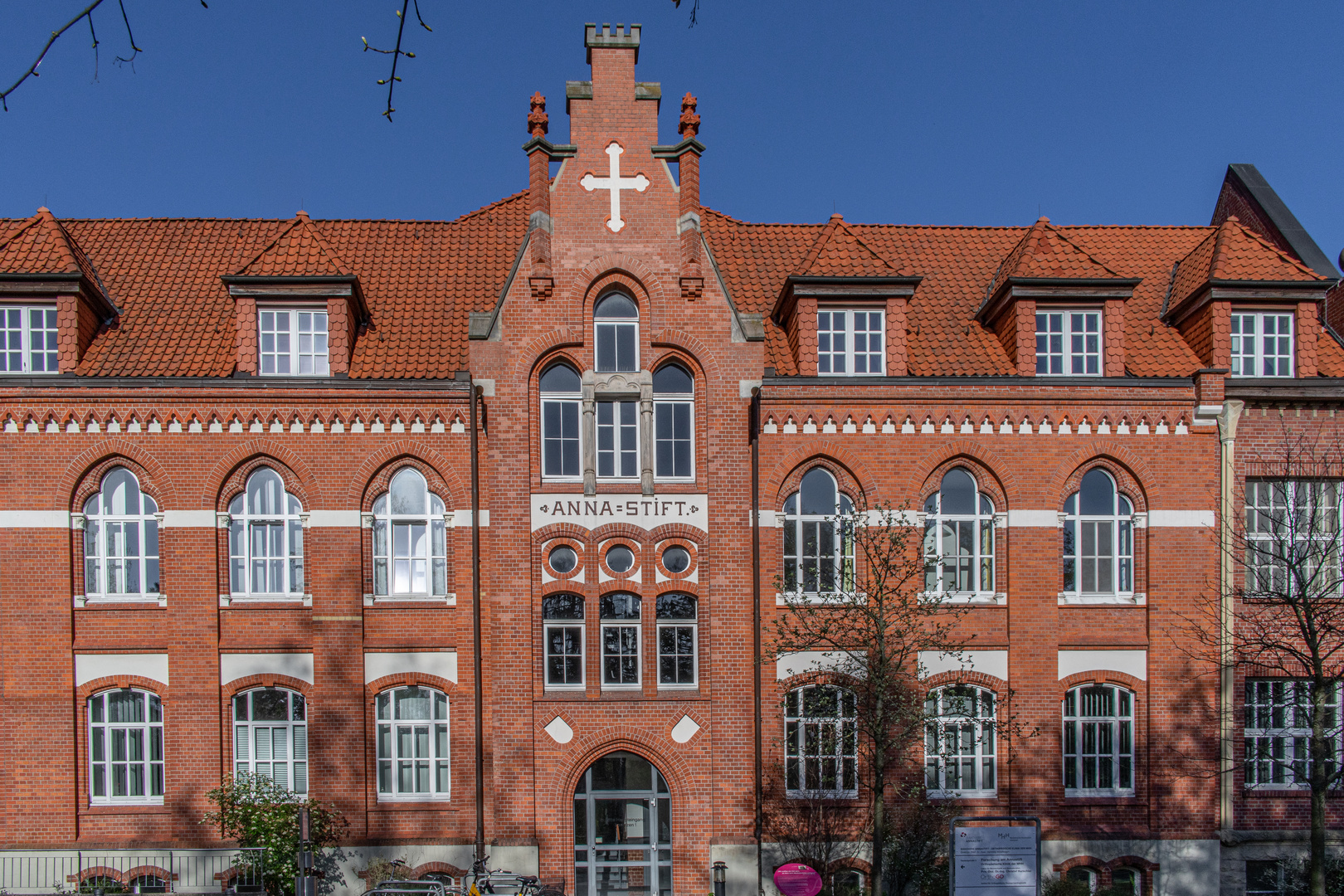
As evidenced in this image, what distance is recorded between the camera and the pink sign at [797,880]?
1597 centimetres

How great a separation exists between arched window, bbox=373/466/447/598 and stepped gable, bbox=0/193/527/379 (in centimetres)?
229

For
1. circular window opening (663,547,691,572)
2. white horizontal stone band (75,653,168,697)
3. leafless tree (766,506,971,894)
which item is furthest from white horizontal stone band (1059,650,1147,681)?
white horizontal stone band (75,653,168,697)

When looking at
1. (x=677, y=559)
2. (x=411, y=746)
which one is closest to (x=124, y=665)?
(x=411, y=746)

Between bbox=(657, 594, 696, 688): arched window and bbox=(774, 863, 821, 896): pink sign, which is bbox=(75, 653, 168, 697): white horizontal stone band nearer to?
bbox=(657, 594, 696, 688): arched window

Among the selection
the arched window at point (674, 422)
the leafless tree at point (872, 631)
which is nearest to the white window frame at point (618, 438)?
the arched window at point (674, 422)

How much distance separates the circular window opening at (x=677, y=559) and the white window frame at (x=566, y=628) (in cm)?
172

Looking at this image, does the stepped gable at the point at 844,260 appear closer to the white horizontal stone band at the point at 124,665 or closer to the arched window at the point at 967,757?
the arched window at the point at 967,757

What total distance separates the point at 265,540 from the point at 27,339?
6107 mm

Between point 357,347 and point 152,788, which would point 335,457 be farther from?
point 152,788

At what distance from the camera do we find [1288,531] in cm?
1822

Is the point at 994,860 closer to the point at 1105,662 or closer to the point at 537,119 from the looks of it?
the point at 1105,662

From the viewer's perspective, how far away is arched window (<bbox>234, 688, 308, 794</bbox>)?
Result: 17.5 m

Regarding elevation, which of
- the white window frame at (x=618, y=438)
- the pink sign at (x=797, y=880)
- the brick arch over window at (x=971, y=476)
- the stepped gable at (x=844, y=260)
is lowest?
the pink sign at (x=797, y=880)

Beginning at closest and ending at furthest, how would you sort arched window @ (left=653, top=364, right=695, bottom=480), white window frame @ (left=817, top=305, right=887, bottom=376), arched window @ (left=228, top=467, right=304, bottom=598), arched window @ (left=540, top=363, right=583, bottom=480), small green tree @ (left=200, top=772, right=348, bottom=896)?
small green tree @ (left=200, top=772, right=348, bottom=896) → arched window @ (left=228, top=467, right=304, bottom=598) → arched window @ (left=540, top=363, right=583, bottom=480) → arched window @ (left=653, top=364, right=695, bottom=480) → white window frame @ (left=817, top=305, right=887, bottom=376)
